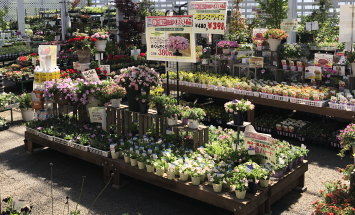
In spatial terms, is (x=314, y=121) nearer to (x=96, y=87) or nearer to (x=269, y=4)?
(x=96, y=87)

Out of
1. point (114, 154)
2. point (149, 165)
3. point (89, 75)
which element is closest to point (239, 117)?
point (149, 165)

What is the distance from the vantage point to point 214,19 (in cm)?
799

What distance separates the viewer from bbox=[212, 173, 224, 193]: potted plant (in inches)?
173

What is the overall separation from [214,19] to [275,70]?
5.03 ft

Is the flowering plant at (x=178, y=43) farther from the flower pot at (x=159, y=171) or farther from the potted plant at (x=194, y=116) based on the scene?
the flower pot at (x=159, y=171)

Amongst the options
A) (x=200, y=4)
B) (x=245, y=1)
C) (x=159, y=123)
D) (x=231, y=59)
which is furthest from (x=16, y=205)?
(x=245, y=1)

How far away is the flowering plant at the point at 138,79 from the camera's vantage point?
585 cm

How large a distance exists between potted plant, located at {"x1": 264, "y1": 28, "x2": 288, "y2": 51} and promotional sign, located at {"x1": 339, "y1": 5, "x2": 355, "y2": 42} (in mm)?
1157

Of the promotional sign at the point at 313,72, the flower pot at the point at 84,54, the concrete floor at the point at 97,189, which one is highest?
the flower pot at the point at 84,54

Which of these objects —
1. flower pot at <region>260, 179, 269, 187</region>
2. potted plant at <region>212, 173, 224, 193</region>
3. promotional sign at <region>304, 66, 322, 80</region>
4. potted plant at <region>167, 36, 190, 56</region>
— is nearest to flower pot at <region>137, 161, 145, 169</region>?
potted plant at <region>212, 173, 224, 193</region>

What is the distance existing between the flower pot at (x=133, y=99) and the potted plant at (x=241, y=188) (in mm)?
2195

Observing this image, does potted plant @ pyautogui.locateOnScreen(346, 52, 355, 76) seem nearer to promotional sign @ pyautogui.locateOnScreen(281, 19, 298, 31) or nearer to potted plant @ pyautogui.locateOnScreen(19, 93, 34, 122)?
promotional sign @ pyautogui.locateOnScreen(281, 19, 298, 31)

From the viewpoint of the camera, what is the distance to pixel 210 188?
4512 mm

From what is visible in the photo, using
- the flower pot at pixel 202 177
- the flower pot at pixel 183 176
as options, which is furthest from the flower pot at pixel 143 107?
the flower pot at pixel 202 177
